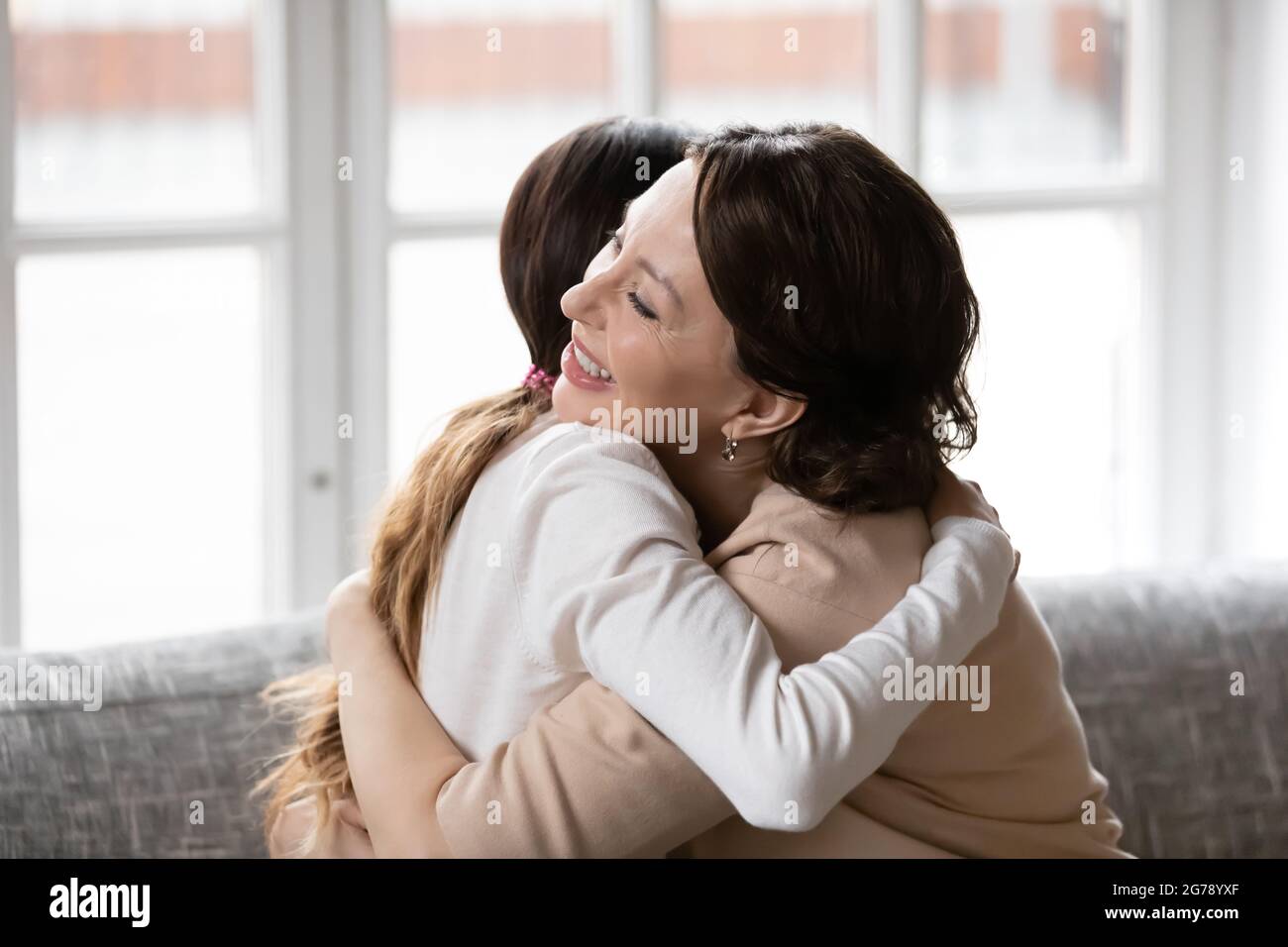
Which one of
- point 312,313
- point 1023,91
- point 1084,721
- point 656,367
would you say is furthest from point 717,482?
point 1023,91

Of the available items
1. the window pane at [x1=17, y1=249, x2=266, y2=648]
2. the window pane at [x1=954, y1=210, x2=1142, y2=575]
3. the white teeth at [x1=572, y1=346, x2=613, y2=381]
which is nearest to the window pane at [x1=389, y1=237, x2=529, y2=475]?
the window pane at [x1=17, y1=249, x2=266, y2=648]

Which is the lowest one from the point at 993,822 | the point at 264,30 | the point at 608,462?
the point at 993,822

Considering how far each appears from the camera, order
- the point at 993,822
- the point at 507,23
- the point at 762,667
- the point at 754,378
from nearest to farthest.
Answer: the point at 762,667 → the point at 754,378 → the point at 993,822 → the point at 507,23

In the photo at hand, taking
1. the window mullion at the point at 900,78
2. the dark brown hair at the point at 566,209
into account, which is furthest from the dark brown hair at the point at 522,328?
the window mullion at the point at 900,78

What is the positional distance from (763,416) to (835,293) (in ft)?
0.43

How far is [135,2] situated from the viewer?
2.12 metres

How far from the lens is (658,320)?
1.20m

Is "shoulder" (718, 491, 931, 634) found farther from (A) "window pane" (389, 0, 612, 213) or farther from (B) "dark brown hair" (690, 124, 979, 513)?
(A) "window pane" (389, 0, 612, 213)

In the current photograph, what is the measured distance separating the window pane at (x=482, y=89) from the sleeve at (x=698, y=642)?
1262mm

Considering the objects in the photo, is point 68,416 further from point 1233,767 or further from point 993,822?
point 1233,767

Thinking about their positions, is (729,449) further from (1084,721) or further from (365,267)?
(365,267)

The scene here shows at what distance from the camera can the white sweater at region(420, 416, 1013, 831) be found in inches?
40.6
